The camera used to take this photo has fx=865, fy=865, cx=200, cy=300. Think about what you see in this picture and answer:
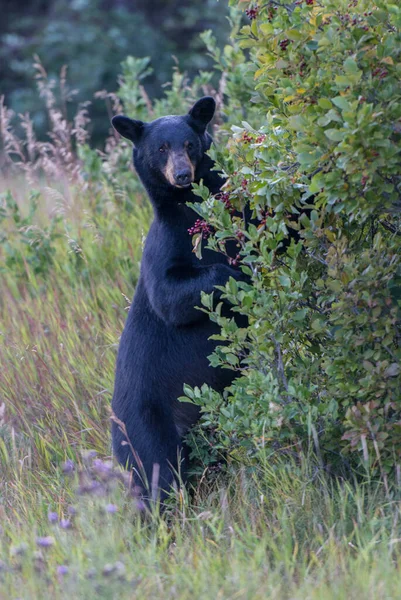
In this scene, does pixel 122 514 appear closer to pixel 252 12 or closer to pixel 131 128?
pixel 252 12

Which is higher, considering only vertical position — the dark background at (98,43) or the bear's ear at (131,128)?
the dark background at (98,43)

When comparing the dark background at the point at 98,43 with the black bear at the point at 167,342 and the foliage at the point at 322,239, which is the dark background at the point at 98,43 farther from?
the foliage at the point at 322,239

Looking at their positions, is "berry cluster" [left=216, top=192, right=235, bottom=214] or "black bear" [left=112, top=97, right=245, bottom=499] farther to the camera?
"black bear" [left=112, top=97, right=245, bottom=499]

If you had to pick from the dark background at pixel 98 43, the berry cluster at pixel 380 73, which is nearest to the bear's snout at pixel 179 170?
the berry cluster at pixel 380 73

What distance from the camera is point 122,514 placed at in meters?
3.16

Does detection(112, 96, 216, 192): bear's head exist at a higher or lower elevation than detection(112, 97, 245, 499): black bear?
higher

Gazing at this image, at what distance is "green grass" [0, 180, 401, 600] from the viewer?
2.45 metres

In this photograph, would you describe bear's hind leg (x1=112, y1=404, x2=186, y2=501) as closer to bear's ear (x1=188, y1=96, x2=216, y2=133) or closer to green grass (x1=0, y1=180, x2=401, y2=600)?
green grass (x1=0, y1=180, x2=401, y2=600)

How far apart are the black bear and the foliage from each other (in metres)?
0.34

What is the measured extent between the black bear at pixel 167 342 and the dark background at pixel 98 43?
892 cm

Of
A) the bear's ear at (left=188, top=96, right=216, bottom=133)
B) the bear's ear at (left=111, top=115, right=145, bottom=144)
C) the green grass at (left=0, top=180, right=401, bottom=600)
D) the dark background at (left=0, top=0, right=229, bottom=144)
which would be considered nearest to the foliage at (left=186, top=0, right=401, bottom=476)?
the green grass at (left=0, top=180, right=401, bottom=600)

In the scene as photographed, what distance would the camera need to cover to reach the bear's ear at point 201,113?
421cm

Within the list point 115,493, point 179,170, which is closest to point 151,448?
point 115,493

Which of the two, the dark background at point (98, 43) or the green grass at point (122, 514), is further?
the dark background at point (98, 43)
